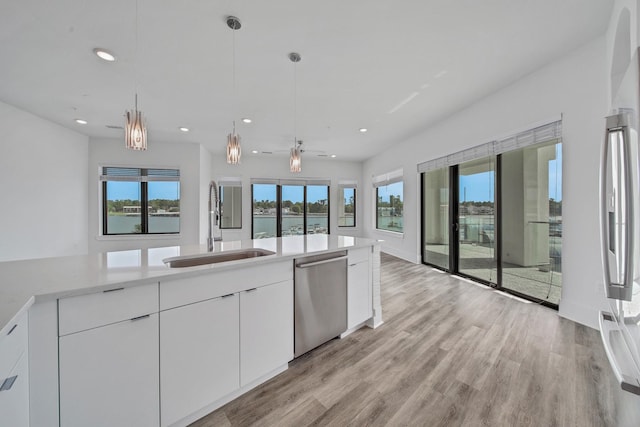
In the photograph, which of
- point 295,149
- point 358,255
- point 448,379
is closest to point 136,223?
point 295,149

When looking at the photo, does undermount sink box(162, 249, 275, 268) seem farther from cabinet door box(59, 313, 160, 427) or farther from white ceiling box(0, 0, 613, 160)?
white ceiling box(0, 0, 613, 160)

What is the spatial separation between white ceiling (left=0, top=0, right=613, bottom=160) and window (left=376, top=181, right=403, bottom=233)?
2541 mm

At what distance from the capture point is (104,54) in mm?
2482

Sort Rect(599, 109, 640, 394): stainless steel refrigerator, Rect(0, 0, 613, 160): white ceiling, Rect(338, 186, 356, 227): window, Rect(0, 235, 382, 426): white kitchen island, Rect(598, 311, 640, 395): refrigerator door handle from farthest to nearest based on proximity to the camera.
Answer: Rect(338, 186, 356, 227): window < Rect(0, 0, 613, 160): white ceiling < Rect(0, 235, 382, 426): white kitchen island < Rect(599, 109, 640, 394): stainless steel refrigerator < Rect(598, 311, 640, 395): refrigerator door handle

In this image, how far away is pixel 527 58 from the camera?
8.79ft

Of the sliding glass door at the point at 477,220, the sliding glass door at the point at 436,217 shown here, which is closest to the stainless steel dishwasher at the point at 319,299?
the sliding glass door at the point at 477,220

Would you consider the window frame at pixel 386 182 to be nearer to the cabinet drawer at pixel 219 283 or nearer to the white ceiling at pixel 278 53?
the white ceiling at pixel 278 53

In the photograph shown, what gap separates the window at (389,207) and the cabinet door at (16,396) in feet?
20.2

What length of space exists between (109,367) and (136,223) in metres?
5.80

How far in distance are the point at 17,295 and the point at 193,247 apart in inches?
48.3

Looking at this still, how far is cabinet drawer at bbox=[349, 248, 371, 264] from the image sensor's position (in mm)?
2344

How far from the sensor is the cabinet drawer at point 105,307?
1030 millimetres

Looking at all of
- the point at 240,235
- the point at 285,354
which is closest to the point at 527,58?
the point at 285,354

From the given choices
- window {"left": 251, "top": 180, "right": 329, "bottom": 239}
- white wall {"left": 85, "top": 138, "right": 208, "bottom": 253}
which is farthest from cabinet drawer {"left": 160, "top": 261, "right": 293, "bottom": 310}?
window {"left": 251, "top": 180, "right": 329, "bottom": 239}
